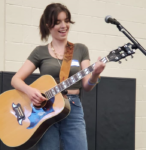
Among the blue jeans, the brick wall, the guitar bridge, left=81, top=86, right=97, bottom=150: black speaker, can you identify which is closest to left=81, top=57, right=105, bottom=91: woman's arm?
the blue jeans

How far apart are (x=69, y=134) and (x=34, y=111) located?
10.2 inches

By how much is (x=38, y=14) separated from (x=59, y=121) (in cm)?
128

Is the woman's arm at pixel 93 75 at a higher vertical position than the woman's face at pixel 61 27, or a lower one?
lower

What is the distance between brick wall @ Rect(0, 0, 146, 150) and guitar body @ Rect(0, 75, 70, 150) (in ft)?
2.27

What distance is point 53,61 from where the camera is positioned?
1521 millimetres

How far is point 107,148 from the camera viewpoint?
2.29 meters

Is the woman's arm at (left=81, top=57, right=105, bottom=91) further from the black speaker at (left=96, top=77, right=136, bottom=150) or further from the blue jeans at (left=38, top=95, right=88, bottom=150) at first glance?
the black speaker at (left=96, top=77, right=136, bottom=150)

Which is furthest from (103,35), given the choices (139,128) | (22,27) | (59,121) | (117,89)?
(59,121)

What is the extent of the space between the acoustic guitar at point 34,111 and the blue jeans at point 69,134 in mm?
37

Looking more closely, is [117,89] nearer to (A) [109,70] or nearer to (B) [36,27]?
(A) [109,70]

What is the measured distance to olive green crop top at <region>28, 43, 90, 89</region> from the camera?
150 cm

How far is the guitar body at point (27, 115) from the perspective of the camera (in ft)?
4.65

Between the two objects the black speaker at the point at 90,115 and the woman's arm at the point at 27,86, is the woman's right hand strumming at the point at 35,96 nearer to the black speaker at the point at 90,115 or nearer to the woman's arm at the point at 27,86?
the woman's arm at the point at 27,86

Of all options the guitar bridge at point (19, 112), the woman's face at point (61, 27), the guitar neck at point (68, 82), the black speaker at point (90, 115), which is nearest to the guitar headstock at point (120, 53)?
the guitar neck at point (68, 82)
